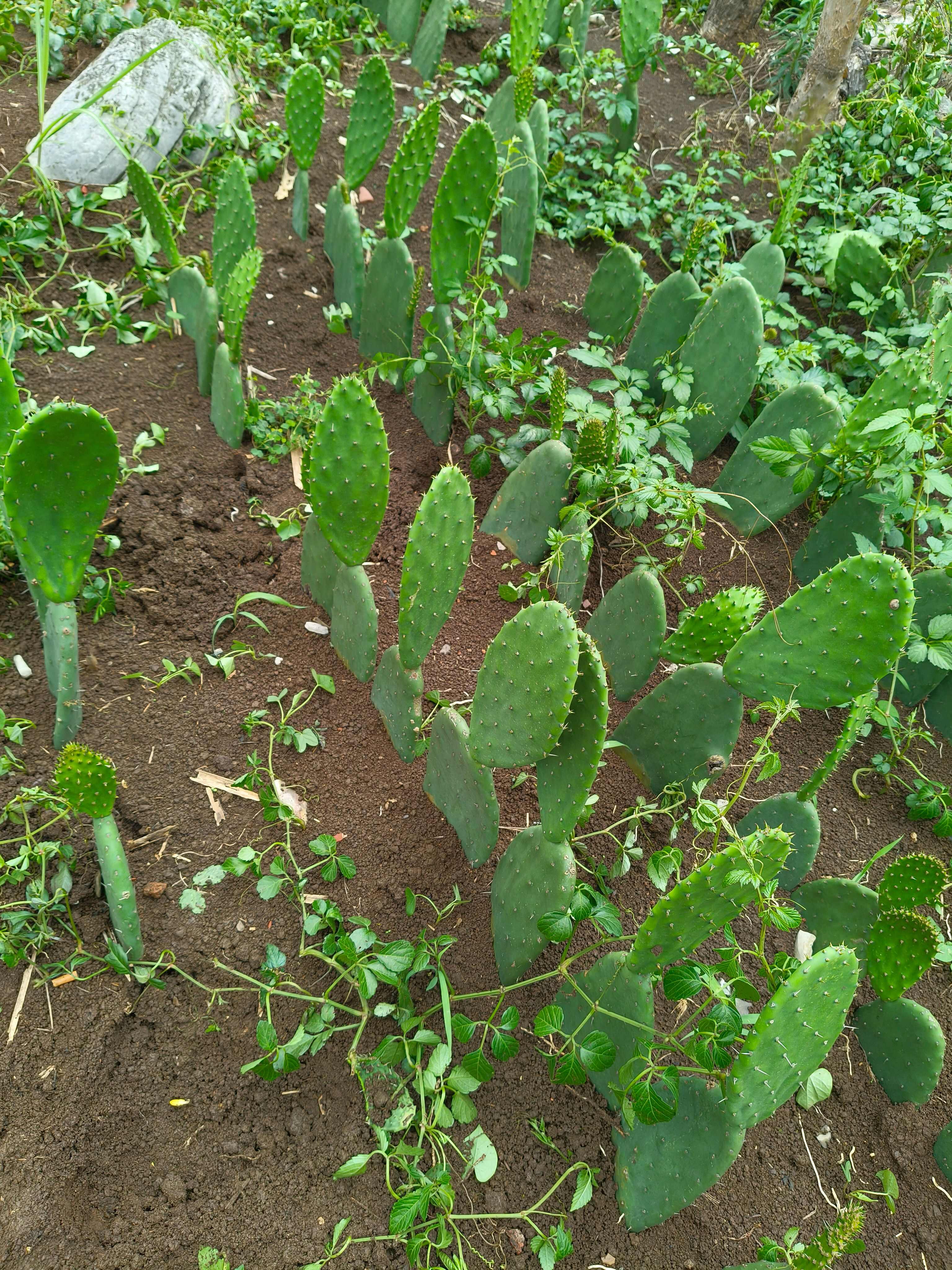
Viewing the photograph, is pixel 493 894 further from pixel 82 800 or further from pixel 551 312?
pixel 551 312

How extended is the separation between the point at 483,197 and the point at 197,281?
0.81m

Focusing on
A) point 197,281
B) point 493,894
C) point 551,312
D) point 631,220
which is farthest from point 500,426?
point 493,894

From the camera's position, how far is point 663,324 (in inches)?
115

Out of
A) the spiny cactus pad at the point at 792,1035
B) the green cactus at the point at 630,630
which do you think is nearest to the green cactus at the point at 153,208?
the green cactus at the point at 630,630

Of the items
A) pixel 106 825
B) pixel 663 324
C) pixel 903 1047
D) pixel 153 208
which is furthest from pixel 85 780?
pixel 663 324

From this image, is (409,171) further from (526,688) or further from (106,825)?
(106,825)

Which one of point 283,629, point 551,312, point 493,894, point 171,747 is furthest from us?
point 551,312

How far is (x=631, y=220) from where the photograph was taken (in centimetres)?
350

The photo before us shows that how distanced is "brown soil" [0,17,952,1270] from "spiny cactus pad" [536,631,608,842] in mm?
392

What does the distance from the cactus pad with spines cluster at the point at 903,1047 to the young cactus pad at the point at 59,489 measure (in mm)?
1747

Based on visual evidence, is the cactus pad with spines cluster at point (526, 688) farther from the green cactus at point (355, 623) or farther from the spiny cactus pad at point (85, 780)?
the spiny cactus pad at point (85, 780)

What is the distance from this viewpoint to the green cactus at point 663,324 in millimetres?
2854

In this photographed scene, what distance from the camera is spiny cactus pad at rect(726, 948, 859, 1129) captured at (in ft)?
4.57

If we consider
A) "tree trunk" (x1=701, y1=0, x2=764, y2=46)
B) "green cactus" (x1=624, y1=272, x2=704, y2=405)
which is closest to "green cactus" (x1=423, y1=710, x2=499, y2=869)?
"green cactus" (x1=624, y1=272, x2=704, y2=405)
